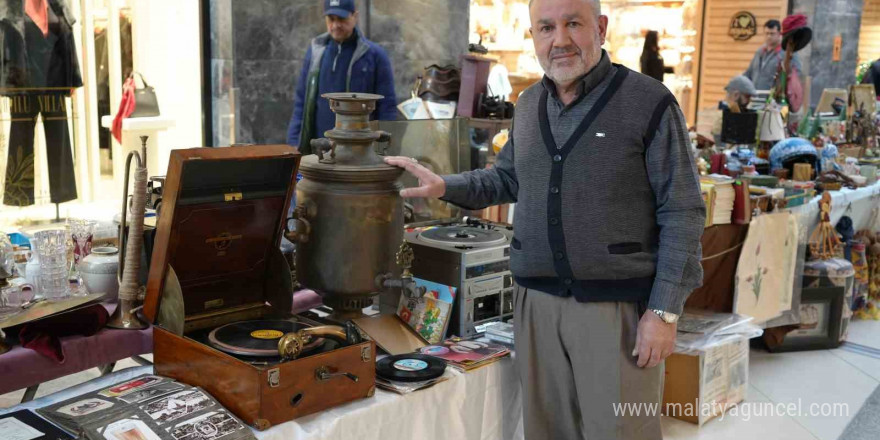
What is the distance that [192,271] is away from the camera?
2.08m

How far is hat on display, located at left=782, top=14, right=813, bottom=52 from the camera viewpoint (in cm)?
A: 646

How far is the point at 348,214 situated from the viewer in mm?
2271

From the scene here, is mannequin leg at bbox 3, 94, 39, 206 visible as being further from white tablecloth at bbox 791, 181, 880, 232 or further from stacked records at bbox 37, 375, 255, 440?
white tablecloth at bbox 791, 181, 880, 232

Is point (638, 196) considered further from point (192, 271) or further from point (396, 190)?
point (192, 271)

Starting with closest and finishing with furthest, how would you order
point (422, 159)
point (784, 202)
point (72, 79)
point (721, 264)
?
1. point (422, 159)
2. point (721, 264)
3. point (784, 202)
4. point (72, 79)

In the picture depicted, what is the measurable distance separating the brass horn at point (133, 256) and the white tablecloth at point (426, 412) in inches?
5.5

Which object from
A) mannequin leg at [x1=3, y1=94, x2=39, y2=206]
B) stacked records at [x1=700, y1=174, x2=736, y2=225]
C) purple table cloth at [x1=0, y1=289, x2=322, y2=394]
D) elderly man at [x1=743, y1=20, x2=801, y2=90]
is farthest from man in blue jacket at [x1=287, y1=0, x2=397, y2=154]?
elderly man at [x1=743, y1=20, x2=801, y2=90]

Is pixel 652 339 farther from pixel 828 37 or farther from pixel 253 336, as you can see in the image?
pixel 828 37

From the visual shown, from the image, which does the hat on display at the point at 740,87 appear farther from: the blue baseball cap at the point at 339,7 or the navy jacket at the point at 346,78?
the blue baseball cap at the point at 339,7

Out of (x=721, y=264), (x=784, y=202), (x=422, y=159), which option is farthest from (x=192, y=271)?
(x=784, y=202)

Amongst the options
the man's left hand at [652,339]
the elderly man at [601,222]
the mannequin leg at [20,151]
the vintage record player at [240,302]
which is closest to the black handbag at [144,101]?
the mannequin leg at [20,151]

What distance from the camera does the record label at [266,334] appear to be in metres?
1.94

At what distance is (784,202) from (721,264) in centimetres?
58

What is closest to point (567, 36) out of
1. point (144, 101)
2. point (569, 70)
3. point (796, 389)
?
point (569, 70)
